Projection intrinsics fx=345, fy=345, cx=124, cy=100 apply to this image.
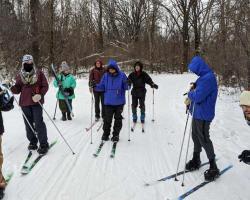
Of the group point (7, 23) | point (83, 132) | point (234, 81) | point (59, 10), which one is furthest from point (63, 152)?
point (59, 10)

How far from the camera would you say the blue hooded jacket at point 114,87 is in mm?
7867

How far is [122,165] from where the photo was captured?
21.1 feet

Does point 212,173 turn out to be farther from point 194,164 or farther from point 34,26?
point 34,26

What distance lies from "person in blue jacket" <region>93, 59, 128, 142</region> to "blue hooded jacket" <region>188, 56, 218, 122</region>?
7.92ft

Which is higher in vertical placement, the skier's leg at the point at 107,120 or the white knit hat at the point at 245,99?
the white knit hat at the point at 245,99

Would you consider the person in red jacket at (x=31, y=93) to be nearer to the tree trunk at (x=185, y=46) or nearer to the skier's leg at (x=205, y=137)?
the skier's leg at (x=205, y=137)

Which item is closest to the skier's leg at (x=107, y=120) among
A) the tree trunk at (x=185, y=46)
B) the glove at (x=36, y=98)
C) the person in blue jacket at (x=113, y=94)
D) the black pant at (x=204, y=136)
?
the person in blue jacket at (x=113, y=94)

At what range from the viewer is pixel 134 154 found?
7125 millimetres

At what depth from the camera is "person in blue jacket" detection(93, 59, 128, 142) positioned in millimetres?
7871

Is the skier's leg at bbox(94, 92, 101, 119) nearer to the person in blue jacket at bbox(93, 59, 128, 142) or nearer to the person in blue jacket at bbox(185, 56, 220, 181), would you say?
the person in blue jacket at bbox(93, 59, 128, 142)

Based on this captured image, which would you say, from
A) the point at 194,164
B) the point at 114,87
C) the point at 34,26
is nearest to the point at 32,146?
the point at 114,87

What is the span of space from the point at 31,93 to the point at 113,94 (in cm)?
190

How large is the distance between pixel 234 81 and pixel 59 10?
18.0 metres

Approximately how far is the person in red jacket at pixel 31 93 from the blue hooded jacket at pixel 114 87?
1530 millimetres
